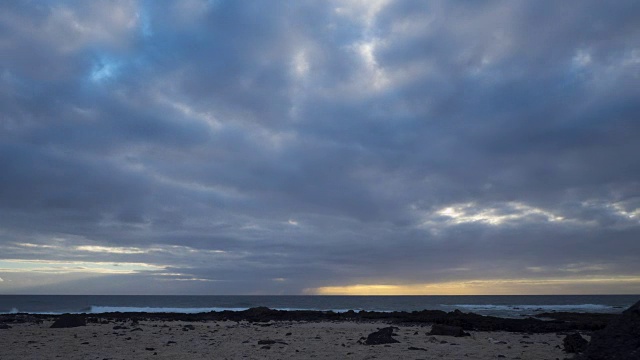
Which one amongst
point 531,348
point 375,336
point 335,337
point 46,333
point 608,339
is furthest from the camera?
point 46,333

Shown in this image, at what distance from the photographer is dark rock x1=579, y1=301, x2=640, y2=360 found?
31.6 ft

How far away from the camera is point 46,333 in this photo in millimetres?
22859

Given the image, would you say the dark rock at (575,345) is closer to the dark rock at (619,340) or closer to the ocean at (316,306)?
the dark rock at (619,340)

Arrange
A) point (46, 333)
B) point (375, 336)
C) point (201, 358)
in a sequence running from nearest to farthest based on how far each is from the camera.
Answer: point (201, 358) → point (375, 336) → point (46, 333)

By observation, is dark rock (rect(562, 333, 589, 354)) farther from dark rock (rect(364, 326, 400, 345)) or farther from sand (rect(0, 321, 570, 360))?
dark rock (rect(364, 326, 400, 345))

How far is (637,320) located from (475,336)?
39.5 ft

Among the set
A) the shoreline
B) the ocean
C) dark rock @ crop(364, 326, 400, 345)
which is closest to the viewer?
dark rock @ crop(364, 326, 400, 345)

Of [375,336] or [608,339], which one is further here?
[375,336]

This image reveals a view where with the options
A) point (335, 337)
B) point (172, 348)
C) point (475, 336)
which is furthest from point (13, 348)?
point (475, 336)

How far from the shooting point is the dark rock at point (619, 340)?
962 cm

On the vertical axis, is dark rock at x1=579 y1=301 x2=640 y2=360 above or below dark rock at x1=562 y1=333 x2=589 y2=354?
above

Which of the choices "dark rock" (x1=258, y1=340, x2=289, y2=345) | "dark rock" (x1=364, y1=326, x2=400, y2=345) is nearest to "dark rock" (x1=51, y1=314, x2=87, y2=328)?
"dark rock" (x1=258, y1=340, x2=289, y2=345)

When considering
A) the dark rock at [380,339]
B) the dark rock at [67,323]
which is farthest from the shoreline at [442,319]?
the dark rock at [380,339]

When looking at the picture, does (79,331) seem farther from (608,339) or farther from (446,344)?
(608,339)
